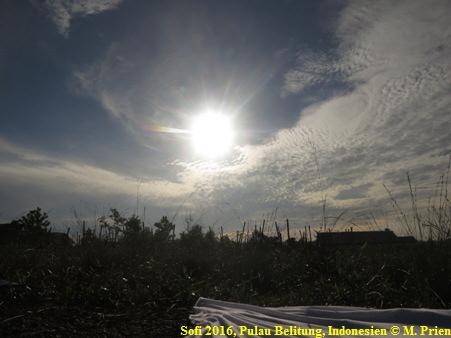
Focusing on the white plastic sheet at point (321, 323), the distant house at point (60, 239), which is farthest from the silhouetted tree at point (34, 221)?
the white plastic sheet at point (321, 323)

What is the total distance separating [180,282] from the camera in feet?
13.0

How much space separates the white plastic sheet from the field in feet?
1.12

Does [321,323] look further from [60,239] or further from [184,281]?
[60,239]

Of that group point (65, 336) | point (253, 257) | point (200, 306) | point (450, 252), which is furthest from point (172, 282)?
point (450, 252)

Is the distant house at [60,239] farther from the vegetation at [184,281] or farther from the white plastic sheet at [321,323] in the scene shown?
the white plastic sheet at [321,323]

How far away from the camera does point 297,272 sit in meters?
4.61

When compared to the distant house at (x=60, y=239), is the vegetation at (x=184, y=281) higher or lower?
lower

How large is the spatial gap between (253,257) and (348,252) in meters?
1.42

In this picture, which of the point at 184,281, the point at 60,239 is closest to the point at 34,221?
the point at 60,239

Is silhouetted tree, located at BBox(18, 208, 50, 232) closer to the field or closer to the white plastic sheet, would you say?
the field

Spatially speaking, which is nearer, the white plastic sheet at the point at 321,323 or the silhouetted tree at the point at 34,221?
the white plastic sheet at the point at 321,323

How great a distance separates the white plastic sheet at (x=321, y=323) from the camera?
212 centimetres

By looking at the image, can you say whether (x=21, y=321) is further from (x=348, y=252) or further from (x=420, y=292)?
(x=348, y=252)

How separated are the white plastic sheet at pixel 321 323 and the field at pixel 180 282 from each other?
0.34 m
